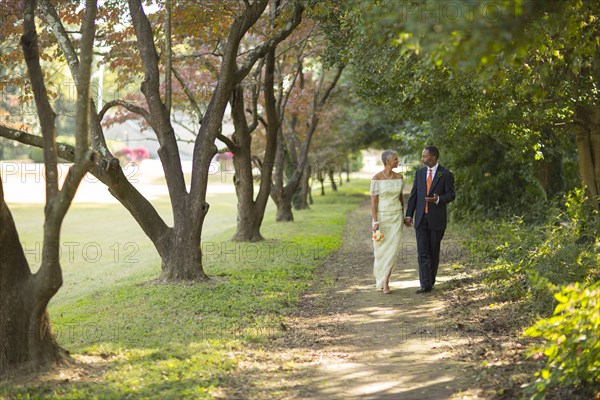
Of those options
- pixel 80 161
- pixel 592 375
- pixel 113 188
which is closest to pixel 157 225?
pixel 113 188

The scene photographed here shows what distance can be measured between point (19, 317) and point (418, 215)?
661cm

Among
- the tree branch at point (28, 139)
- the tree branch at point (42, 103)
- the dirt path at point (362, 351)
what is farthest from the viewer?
the tree branch at point (28, 139)

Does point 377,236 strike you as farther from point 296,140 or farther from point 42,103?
point 296,140

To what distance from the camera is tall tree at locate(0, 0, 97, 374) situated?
7707mm

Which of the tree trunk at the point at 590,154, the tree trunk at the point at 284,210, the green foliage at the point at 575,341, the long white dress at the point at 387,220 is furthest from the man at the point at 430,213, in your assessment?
the tree trunk at the point at 284,210

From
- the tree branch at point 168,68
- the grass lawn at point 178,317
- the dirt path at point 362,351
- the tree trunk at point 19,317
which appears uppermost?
the tree branch at point 168,68

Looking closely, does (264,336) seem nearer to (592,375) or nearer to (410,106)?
(592,375)

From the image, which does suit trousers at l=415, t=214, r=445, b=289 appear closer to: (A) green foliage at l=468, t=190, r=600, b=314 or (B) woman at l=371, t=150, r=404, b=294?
(B) woman at l=371, t=150, r=404, b=294

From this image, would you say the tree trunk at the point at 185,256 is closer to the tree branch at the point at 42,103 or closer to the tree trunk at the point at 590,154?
the tree branch at the point at 42,103

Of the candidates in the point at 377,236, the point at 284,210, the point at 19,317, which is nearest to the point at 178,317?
the point at 19,317

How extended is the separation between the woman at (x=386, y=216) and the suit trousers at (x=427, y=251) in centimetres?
35

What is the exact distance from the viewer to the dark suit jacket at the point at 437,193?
12336 millimetres

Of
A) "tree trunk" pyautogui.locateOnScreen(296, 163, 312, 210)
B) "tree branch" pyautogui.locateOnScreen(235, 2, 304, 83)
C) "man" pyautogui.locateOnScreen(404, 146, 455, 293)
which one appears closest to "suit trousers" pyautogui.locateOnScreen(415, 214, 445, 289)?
"man" pyautogui.locateOnScreen(404, 146, 455, 293)

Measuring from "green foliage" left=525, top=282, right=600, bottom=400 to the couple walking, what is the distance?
19.3 feet
